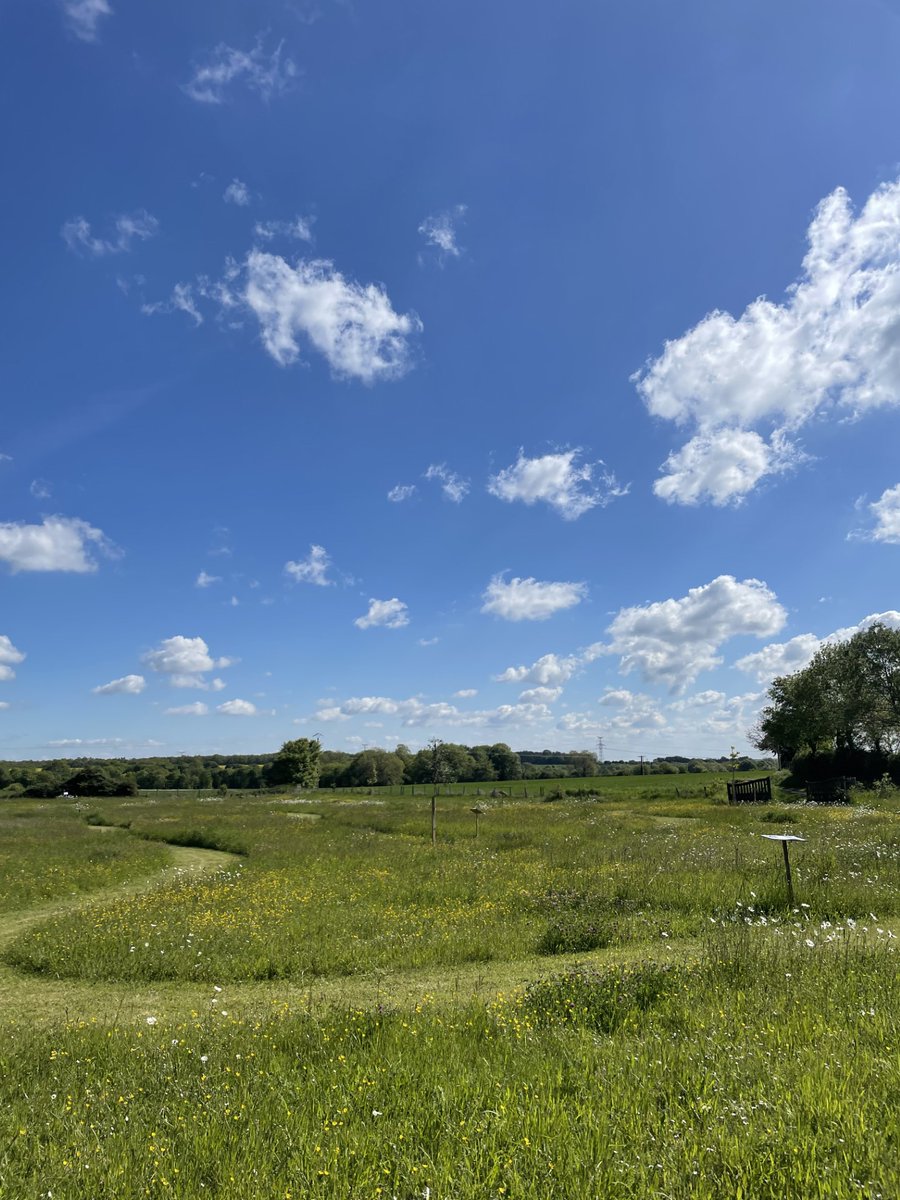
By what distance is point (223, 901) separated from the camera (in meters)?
16.0

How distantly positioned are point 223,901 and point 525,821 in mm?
23307

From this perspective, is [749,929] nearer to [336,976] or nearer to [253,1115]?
[336,976]

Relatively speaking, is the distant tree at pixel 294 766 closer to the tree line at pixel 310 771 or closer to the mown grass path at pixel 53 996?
the tree line at pixel 310 771

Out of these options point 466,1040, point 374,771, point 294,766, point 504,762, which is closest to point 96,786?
point 294,766

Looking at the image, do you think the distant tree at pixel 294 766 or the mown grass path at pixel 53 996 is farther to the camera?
the distant tree at pixel 294 766

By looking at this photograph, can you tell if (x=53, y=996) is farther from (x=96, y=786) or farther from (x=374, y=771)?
(x=374, y=771)

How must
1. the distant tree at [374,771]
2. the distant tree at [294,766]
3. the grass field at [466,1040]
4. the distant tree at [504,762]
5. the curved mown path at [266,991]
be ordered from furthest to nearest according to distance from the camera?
Answer: the distant tree at [504,762], the distant tree at [374,771], the distant tree at [294,766], the curved mown path at [266,991], the grass field at [466,1040]

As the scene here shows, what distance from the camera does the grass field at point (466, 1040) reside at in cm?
417

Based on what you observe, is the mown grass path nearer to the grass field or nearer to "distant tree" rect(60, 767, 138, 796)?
the grass field

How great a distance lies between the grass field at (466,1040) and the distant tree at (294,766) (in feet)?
321

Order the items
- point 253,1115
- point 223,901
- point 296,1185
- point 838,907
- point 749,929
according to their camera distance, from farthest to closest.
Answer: point 223,901, point 838,907, point 749,929, point 253,1115, point 296,1185

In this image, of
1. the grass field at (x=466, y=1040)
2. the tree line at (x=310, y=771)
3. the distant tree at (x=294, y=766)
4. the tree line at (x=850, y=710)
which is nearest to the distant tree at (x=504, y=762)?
the tree line at (x=310, y=771)

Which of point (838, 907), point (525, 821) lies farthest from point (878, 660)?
point (838, 907)

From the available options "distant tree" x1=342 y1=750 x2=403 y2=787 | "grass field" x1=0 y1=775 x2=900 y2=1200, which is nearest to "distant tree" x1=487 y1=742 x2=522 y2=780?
"distant tree" x1=342 y1=750 x2=403 y2=787
